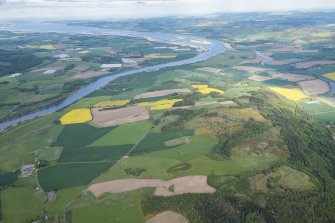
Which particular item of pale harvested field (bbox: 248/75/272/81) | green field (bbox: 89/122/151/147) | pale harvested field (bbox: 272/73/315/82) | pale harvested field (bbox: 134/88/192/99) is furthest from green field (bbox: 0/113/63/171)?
pale harvested field (bbox: 272/73/315/82)

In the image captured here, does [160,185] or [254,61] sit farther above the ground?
[160,185]

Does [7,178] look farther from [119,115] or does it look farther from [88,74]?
[88,74]

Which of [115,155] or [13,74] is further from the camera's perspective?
[13,74]

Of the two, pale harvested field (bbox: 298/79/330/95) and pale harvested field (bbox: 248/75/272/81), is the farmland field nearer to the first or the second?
pale harvested field (bbox: 248/75/272/81)

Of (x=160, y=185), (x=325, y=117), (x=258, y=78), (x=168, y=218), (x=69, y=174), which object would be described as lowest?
(x=258, y=78)

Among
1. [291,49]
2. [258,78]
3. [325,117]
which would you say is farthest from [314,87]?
[291,49]

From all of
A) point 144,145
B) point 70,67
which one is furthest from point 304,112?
point 70,67

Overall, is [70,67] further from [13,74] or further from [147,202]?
[147,202]

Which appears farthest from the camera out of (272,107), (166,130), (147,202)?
(272,107)
